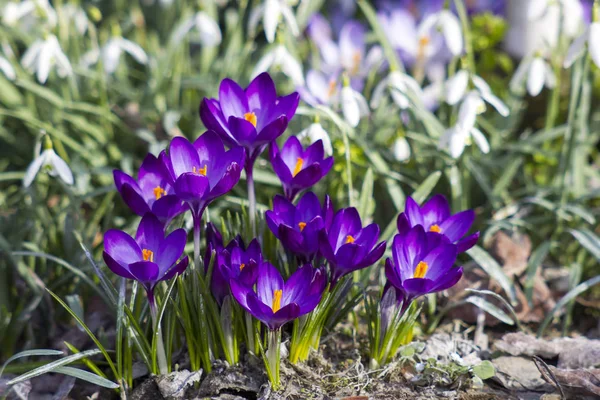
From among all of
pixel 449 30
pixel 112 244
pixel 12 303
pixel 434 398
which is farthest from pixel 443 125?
pixel 12 303

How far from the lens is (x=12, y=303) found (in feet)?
6.91

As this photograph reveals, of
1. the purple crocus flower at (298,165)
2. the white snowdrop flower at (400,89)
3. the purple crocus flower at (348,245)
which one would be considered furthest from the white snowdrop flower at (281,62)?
the purple crocus flower at (348,245)

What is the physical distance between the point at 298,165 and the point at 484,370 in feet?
2.31

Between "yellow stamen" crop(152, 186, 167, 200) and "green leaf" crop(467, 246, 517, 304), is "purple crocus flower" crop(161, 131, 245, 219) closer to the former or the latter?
"yellow stamen" crop(152, 186, 167, 200)

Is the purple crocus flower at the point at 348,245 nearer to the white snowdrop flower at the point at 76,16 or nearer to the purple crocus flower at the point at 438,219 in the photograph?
the purple crocus flower at the point at 438,219

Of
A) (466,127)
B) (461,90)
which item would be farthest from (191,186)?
(461,90)

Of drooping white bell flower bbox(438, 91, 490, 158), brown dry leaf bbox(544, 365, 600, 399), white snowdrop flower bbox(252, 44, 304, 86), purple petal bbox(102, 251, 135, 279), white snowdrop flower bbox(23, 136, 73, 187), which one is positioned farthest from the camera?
white snowdrop flower bbox(252, 44, 304, 86)

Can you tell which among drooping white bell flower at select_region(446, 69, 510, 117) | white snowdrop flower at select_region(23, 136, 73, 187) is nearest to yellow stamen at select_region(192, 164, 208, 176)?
white snowdrop flower at select_region(23, 136, 73, 187)

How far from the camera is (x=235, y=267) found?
1450mm

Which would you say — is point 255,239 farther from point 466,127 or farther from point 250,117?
point 466,127

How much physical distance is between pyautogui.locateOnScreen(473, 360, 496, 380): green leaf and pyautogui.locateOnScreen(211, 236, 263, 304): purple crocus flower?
0.63m

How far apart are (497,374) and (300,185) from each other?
2.41ft

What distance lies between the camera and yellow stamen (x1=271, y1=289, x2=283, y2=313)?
1399mm

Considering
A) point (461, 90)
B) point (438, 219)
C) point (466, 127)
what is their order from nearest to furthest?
point (438, 219) < point (466, 127) < point (461, 90)
